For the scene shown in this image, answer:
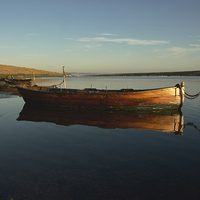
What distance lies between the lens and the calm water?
3.89 metres

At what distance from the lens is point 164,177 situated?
443cm

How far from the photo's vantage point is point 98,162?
526cm

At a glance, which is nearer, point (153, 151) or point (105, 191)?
point (105, 191)

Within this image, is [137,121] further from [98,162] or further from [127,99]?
[98,162]

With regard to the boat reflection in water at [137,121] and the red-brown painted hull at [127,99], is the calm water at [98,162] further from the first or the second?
the red-brown painted hull at [127,99]

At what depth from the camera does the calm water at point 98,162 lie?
3887 millimetres

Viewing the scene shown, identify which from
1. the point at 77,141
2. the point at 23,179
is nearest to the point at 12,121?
the point at 77,141

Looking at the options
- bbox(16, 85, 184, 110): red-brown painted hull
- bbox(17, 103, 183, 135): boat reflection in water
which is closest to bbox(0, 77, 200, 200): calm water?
bbox(17, 103, 183, 135): boat reflection in water

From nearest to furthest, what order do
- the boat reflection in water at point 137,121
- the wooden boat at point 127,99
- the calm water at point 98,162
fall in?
the calm water at point 98,162 → the boat reflection in water at point 137,121 → the wooden boat at point 127,99

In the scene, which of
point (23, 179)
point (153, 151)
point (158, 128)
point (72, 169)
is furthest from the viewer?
point (158, 128)

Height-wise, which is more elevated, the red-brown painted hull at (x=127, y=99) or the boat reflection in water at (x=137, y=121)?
the red-brown painted hull at (x=127, y=99)

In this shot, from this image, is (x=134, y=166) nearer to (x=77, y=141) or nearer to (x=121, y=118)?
(x=77, y=141)

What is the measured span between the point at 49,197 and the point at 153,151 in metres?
4.06

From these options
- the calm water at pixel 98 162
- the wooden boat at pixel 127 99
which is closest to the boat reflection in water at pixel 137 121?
the calm water at pixel 98 162
